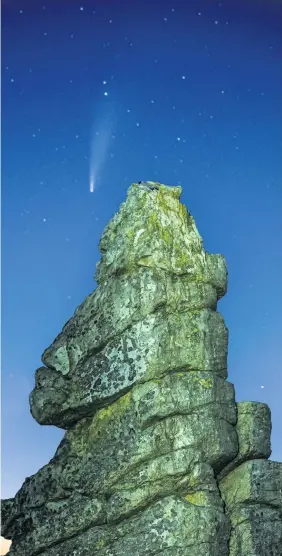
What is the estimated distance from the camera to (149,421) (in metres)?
23.0

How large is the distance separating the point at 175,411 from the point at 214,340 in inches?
94.0

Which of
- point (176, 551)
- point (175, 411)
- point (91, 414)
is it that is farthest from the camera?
point (91, 414)

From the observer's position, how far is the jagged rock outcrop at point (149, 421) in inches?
885

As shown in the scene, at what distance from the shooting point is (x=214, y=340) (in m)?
24.3

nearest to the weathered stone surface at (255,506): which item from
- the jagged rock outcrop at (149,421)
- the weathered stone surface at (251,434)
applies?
the jagged rock outcrop at (149,421)

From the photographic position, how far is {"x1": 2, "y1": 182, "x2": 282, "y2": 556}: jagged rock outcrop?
2248 cm

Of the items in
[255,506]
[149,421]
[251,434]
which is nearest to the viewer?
[149,421]

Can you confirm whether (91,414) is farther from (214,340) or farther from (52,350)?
(214,340)

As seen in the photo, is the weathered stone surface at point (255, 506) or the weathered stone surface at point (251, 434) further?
the weathered stone surface at point (251, 434)

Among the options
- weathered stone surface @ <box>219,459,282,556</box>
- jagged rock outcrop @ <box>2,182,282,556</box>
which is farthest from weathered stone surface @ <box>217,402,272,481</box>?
weathered stone surface @ <box>219,459,282,556</box>

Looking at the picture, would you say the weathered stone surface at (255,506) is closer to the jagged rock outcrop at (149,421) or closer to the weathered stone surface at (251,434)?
the jagged rock outcrop at (149,421)

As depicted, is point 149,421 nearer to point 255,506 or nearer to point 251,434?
point 251,434

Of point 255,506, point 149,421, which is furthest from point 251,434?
point 149,421

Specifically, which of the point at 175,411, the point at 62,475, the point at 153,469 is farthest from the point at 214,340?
the point at 62,475
